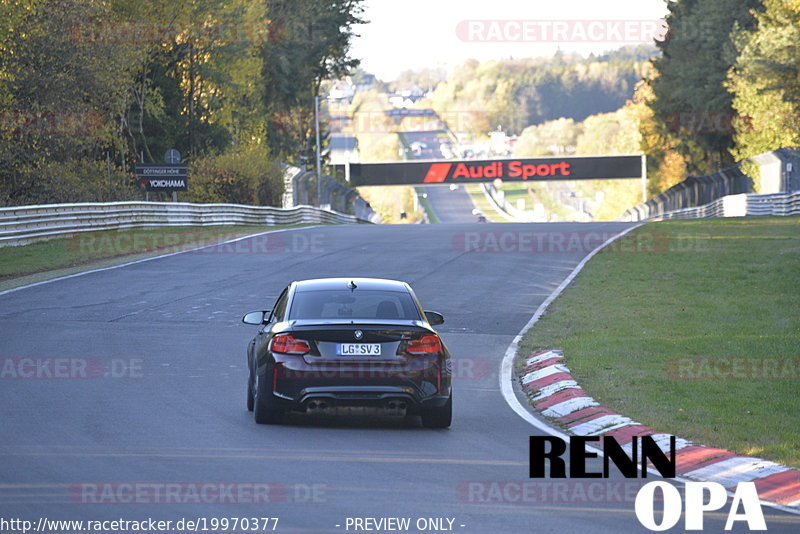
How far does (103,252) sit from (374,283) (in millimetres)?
20506

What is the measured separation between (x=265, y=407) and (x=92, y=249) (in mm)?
21397

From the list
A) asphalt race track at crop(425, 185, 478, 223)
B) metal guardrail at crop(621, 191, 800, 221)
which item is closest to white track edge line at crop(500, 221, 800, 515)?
metal guardrail at crop(621, 191, 800, 221)

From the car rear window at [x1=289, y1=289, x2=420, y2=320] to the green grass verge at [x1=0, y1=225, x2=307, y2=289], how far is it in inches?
533

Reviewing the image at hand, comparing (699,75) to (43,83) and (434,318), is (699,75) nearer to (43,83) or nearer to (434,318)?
(43,83)

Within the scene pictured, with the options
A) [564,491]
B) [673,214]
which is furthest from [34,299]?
[673,214]

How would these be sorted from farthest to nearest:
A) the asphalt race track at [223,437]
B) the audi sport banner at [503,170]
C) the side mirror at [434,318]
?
the audi sport banner at [503,170] < the side mirror at [434,318] < the asphalt race track at [223,437]

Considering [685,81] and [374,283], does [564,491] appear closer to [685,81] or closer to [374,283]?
[374,283]

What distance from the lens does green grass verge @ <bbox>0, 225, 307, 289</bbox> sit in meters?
26.1

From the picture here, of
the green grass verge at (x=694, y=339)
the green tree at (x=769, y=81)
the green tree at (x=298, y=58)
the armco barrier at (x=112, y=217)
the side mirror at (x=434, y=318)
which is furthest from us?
the green tree at (x=298, y=58)

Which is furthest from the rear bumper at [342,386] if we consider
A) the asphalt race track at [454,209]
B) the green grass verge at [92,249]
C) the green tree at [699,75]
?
the asphalt race track at [454,209]

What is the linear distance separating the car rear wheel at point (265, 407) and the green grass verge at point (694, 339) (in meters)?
3.45

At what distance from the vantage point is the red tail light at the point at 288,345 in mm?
10375

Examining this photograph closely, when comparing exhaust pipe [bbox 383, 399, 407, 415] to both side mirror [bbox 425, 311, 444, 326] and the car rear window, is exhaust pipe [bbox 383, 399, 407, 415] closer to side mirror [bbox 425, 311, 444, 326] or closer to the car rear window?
the car rear window

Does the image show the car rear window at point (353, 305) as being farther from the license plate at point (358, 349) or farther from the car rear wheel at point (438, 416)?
the car rear wheel at point (438, 416)
